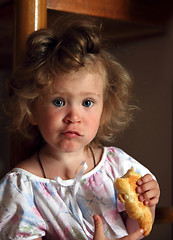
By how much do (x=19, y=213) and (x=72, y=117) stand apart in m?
0.22

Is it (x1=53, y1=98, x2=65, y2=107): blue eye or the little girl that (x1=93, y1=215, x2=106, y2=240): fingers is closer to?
the little girl

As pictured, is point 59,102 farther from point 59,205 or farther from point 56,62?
point 59,205

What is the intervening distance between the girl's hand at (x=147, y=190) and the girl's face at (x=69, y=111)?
0.15 metres

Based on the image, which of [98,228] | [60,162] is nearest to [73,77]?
[60,162]

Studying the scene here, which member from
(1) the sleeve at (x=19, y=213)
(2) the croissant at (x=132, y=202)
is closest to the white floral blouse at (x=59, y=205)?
(1) the sleeve at (x=19, y=213)

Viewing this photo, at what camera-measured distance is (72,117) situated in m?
0.82

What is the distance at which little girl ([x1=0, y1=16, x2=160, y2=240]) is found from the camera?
82 cm

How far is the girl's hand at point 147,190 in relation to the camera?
833mm

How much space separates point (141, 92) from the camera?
55.2 inches

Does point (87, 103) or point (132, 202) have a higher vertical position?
point (87, 103)

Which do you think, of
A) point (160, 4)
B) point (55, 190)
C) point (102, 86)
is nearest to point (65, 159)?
point (55, 190)

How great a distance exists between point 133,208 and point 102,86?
28 cm

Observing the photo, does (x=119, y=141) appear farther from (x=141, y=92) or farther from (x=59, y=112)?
(x=59, y=112)

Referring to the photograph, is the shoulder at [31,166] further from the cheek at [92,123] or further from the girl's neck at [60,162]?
the cheek at [92,123]
